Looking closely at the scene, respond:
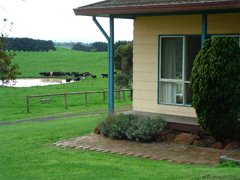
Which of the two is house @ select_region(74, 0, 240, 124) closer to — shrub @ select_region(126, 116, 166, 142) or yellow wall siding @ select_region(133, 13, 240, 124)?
yellow wall siding @ select_region(133, 13, 240, 124)

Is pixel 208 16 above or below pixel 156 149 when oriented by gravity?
above

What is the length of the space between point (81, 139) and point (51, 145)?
37.9 inches

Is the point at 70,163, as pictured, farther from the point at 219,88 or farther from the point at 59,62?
the point at 59,62

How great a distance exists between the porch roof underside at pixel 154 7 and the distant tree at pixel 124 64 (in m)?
14.7

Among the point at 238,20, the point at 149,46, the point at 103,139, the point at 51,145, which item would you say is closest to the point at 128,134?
the point at 103,139

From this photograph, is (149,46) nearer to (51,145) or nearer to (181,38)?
(181,38)

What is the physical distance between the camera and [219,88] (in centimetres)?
1188

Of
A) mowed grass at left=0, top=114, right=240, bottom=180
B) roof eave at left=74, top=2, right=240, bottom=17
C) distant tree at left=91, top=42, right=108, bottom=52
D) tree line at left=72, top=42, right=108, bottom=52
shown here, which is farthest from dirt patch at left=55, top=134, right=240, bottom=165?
distant tree at left=91, top=42, right=108, bottom=52

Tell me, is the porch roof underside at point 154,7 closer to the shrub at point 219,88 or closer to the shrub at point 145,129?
the shrub at point 219,88

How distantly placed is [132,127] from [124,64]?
57.4ft

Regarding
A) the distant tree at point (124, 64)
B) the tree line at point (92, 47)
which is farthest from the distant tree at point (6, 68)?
the tree line at point (92, 47)

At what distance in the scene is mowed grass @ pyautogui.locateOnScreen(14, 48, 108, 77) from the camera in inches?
2804

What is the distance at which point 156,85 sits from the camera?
15.1 metres

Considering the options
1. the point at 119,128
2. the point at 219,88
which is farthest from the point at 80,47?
the point at 219,88
